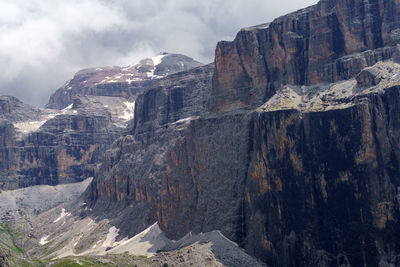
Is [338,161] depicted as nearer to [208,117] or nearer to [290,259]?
[290,259]

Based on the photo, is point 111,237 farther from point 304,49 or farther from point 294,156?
point 304,49

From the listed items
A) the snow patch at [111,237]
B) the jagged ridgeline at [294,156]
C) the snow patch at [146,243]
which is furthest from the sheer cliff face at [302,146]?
the snow patch at [111,237]

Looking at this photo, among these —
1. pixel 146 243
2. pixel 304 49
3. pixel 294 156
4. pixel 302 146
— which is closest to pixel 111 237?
pixel 146 243

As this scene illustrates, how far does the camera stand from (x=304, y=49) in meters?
141

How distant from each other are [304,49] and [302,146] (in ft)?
124

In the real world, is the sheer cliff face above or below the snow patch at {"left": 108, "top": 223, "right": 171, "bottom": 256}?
above

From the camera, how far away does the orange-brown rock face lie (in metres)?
128

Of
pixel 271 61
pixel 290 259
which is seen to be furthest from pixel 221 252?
pixel 271 61

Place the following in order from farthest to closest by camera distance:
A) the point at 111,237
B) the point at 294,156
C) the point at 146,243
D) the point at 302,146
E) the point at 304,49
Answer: the point at 111,237, the point at 146,243, the point at 304,49, the point at 294,156, the point at 302,146

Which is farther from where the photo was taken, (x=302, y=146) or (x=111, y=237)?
(x=111, y=237)

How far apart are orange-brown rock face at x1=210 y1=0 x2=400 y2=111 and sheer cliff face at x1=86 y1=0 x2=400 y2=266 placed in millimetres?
324

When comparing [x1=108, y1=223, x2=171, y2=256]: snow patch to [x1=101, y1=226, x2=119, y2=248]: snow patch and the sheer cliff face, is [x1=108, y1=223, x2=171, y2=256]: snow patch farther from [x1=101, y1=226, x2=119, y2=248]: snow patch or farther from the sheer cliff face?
[x1=101, y1=226, x2=119, y2=248]: snow patch

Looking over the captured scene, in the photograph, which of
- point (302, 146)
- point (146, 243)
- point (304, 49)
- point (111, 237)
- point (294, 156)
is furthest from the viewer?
point (111, 237)

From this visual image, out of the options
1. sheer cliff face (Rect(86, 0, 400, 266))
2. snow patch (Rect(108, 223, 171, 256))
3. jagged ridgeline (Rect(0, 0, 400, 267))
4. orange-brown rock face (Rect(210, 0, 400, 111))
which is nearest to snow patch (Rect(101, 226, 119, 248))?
snow patch (Rect(108, 223, 171, 256))
